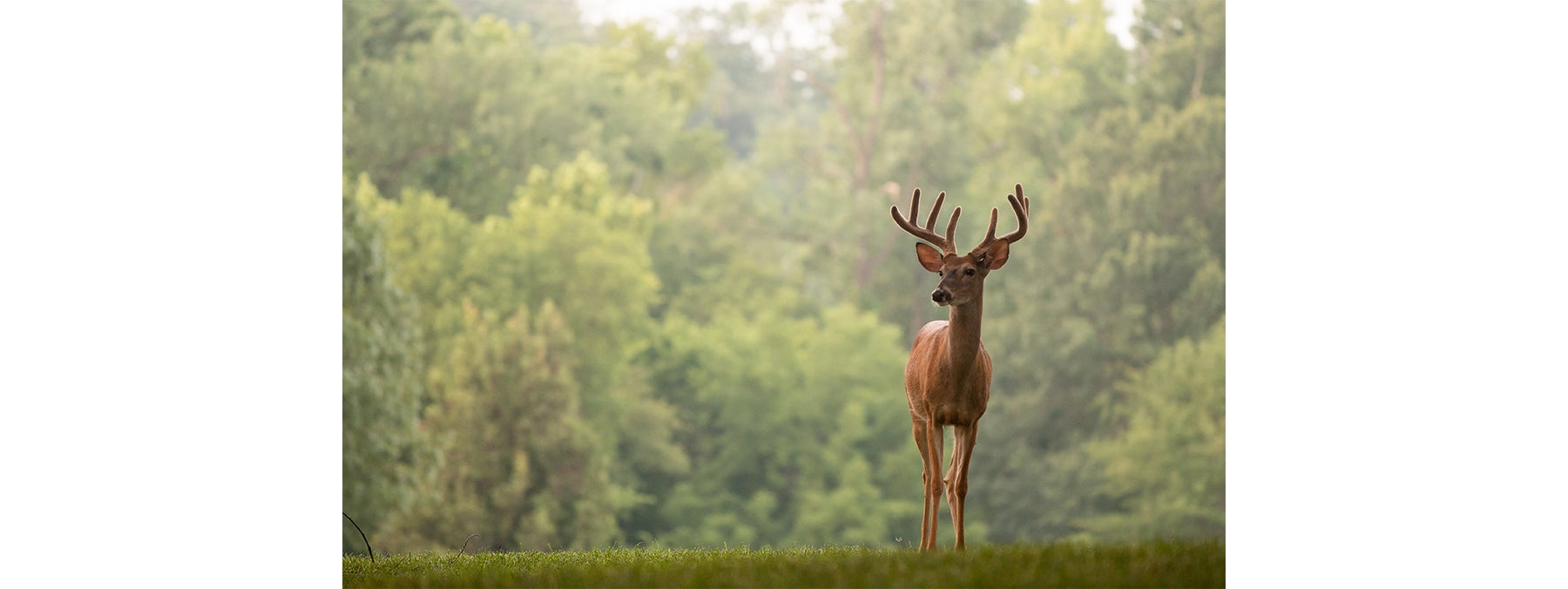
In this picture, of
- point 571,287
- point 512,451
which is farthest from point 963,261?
point 571,287

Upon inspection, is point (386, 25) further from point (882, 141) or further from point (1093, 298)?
point (1093, 298)

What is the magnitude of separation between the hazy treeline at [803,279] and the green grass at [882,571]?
17708mm

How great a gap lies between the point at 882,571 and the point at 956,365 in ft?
3.77

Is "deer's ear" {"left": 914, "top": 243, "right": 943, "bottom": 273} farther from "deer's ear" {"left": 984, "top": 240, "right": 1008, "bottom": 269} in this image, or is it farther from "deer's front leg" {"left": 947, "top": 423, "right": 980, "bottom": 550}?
"deer's front leg" {"left": 947, "top": 423, "right": 980, "bottom": 550}

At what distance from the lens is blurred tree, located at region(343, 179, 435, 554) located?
19.7 m

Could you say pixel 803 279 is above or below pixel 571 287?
above

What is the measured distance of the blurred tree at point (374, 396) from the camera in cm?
1972

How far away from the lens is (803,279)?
1484 inches

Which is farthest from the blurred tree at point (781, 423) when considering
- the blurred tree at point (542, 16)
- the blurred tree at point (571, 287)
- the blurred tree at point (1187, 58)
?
the blurred tree at point (542, 16)

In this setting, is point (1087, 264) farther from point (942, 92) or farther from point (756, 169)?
point (756, 169)

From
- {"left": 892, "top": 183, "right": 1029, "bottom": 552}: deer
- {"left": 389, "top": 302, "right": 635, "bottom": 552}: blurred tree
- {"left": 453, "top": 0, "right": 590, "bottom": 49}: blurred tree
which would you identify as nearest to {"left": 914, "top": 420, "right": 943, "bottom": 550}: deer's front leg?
{"left": 892, "top": 183, "right": 1029, "bottom": 552}: deer

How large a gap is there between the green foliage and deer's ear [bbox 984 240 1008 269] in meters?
22.7
